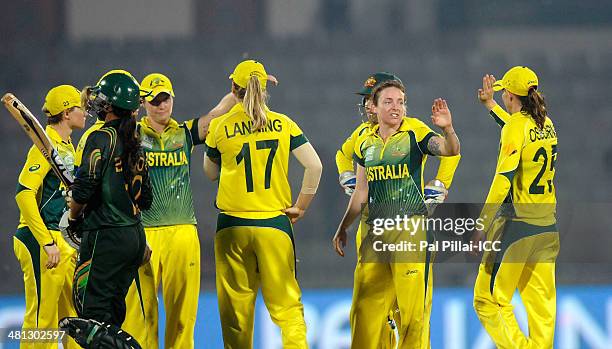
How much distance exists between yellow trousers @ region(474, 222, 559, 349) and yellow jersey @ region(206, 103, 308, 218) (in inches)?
54.3

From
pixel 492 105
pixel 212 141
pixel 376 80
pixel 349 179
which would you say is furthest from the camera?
pixel 492 105

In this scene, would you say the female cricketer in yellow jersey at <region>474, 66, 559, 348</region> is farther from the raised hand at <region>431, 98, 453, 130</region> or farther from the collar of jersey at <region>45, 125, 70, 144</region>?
the collar of jersey at <region>45, 125, 70, 144</region>

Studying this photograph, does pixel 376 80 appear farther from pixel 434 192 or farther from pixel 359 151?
pixel 434 192

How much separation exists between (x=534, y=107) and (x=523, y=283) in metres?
1.03

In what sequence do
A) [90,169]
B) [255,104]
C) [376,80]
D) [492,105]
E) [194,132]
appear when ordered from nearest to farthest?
[90,169] < [255,104] < [194,132] < [376,80] < [492,105]

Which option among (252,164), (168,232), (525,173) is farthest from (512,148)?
(168,232)

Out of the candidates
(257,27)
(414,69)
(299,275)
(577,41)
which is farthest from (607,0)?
(299,275)

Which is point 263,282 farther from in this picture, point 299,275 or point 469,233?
point 299,275

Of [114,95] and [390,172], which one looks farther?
[390,172]

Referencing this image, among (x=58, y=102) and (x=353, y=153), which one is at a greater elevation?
(x=58, y=102)

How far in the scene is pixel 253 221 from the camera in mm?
6355

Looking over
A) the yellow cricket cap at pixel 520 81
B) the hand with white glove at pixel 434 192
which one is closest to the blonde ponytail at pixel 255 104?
the hand with white glove at pixel 434 192

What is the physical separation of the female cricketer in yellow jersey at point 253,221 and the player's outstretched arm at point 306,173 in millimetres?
67

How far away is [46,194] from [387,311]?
2.02 metres
